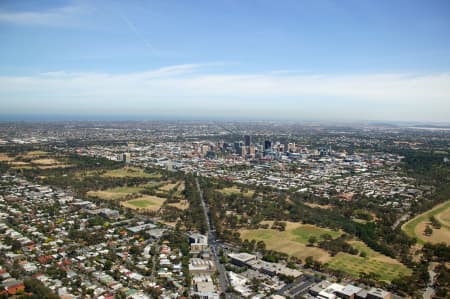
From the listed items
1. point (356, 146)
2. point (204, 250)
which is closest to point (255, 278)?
point (204, 250)

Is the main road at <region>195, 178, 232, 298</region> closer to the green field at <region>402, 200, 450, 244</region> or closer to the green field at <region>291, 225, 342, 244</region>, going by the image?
the green field at <region>291, 225, 342, 244</region>

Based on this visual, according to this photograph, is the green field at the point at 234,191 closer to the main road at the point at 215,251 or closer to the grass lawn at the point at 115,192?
the main road at the point at 215,251

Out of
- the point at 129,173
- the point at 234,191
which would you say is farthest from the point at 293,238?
the point at 129,173

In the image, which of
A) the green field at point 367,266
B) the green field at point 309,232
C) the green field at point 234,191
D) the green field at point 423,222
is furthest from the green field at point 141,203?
the green field at point 423,222

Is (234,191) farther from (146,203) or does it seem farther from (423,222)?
(423,222)

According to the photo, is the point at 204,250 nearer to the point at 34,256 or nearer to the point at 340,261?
the point at 340,261

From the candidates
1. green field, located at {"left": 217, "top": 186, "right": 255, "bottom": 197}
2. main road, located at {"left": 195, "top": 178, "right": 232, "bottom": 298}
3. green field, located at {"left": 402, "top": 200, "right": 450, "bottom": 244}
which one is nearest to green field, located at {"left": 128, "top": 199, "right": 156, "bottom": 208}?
main road, located at {"left": 195, "top": 178, "right": 232, "bottom": 298}
